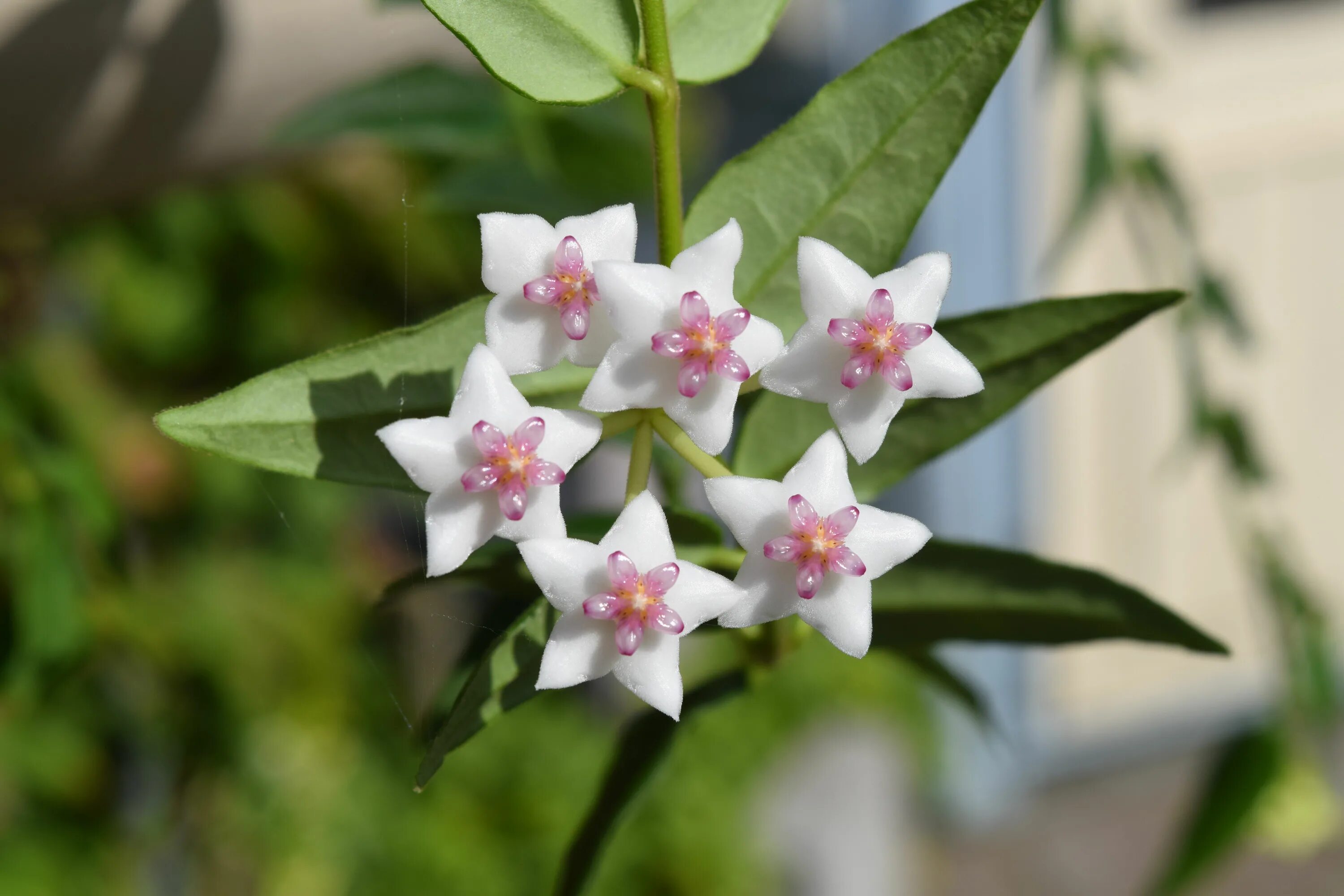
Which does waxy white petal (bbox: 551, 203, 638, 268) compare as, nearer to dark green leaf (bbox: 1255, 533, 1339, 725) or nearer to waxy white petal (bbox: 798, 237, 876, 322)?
waxy white petal (bbox: 798, 237, 876, 322)

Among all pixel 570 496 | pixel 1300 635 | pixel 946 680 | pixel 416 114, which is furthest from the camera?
pixel 570 496

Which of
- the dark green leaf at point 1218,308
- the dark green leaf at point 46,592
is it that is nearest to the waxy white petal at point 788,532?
the dark green leaf at point 46,592

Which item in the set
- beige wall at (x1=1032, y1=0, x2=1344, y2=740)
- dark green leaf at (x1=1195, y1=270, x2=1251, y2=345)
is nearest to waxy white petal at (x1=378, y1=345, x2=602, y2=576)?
dark green leaf at (x1=1195, y1=270, x2=1251, y2=345)

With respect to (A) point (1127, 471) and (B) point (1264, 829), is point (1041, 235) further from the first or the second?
(B) point (1264, 829)

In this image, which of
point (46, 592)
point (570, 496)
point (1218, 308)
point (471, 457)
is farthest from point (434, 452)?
point (570, 496)

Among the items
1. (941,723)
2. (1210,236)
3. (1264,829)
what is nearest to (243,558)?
(1264,829)

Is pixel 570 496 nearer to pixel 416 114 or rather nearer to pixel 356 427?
pixel 416 114

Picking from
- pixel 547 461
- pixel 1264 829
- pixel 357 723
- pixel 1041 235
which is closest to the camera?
pixel 547 461

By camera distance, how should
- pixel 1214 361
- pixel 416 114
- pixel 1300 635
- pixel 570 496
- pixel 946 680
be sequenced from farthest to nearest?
pixel 570 496 → pixel 1214 361 → pixel 1300 635 → pixel 416 114 → pixel 946 680
